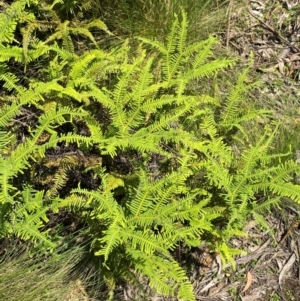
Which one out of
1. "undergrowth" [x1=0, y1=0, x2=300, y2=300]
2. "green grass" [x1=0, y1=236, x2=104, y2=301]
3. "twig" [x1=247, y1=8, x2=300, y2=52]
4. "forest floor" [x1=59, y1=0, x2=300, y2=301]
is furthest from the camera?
"twig" [x1=247, y1=8, x2=300, y2=52]

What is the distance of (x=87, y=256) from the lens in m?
2.73

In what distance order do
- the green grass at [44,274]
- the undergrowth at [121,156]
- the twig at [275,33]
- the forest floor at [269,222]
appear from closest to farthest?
the undergrowth at [121,156]
the green grass at [44,274]
the forest floor at [269,222]
the twig at [275,33]

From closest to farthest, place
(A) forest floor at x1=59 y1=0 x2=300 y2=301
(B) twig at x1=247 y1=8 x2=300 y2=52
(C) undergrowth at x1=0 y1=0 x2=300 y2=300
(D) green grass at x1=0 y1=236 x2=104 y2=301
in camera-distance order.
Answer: (C) undergrowth at x1=0 y1=0 x2=300 y2=300
(D) green grass at x1=0 y1=236 x2=104 y2=301
(A) forest floor at x1=59 y1=0 x2=300 y2=301
(B) twig at x1=247 y1=8 x2=300 y2=52

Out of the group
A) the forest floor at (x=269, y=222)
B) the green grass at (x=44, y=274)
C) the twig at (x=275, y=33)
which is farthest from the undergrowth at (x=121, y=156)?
the twig at (x=275, y=33)

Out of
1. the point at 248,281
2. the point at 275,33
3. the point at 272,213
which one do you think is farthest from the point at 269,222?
the point at 275,33

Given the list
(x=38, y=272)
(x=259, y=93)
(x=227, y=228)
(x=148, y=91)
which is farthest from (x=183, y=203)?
(x=259, y=93)

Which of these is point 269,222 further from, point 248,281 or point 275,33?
point 275,33

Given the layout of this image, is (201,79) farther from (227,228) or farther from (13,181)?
(13,181)

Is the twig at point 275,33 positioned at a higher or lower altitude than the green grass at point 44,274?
higher

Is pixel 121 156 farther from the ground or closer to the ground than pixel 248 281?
farther from the ground

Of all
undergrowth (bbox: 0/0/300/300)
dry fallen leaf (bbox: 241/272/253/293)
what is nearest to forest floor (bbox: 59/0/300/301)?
dry fallen leaf (bbox: 241/272/253/293)

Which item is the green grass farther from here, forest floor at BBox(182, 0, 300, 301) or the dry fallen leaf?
the dry fallen leaf

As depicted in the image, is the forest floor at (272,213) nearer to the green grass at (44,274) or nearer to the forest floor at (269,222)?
the forest floor at (269,222)

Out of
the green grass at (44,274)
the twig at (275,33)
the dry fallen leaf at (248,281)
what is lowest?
the dry fallen leaf at (248,281)
